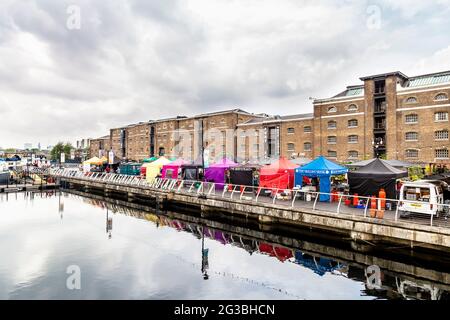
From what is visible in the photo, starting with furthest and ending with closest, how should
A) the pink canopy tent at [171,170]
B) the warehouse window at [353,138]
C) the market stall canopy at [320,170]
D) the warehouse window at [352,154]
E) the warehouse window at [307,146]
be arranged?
the warehouse window at [307,146]
the warehouse window at [353,138]
the warehouse window at [352,154]
the pink canopy tent at [171,170]
the market stall canopy at [320,170]

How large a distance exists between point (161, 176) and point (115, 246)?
1637 cm

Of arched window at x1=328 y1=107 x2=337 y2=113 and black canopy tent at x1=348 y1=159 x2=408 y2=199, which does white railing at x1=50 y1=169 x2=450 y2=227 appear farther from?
arched window at x1=328 y1=107 x2=337 y2=113

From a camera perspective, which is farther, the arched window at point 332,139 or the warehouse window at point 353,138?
the arched window at point 332,139

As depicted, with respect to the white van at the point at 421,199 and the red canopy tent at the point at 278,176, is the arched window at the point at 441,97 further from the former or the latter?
the white van at the point at 421,199

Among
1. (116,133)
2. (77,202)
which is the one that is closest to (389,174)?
(77,202)

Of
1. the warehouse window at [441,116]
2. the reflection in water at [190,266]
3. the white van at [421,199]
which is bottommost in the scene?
the reflection in water at [190,266]

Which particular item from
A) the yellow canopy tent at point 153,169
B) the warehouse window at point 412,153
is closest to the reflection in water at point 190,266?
the yellow canopy tent at point 153,169

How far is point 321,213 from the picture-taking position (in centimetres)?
1566

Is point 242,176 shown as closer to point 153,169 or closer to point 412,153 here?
point 153,169

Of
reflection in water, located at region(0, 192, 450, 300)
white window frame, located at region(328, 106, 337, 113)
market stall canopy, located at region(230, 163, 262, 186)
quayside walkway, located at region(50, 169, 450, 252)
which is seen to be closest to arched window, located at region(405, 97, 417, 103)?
white window frame, located at region(328, 106, 337, 113)

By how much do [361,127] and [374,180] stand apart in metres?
27.3

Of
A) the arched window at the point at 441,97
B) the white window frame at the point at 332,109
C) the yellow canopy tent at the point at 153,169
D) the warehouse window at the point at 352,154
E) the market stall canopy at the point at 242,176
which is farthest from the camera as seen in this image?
the white window frame at the point at 332,109

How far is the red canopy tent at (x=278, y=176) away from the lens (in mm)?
21266

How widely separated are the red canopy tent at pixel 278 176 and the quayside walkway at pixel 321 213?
0.61 m
